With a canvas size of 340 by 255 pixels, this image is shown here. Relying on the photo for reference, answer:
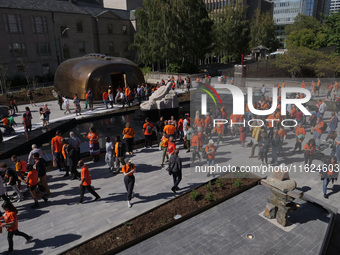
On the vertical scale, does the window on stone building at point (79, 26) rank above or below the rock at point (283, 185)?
above

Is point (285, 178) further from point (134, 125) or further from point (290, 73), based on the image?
point (290, 73)

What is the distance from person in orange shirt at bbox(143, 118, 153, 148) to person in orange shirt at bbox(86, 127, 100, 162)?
2747 millimetres

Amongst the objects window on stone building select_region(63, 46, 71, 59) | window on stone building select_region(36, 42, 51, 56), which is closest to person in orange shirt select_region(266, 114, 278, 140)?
window on stone building select_region(36, 42, 51, 56)

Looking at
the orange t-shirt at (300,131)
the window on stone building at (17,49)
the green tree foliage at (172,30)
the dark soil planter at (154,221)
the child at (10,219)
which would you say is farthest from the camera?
the green tree foliage at (172,30)

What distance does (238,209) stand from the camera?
29.7 feet

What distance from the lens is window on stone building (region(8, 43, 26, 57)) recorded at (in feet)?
126

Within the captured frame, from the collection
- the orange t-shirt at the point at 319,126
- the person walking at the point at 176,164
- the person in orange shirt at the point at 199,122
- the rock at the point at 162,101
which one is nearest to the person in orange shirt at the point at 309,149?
the orange t-shirt at the point at 319,126


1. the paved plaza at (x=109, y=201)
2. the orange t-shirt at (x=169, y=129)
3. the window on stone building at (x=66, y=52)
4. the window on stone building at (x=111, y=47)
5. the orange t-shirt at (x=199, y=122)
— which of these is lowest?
the paved plaza at (x=109, y=201)

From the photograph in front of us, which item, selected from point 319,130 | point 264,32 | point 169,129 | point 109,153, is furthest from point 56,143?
point 264,32

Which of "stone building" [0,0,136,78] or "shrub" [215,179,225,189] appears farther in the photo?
"stone building" [0,0,136,78]

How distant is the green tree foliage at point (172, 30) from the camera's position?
133 ft

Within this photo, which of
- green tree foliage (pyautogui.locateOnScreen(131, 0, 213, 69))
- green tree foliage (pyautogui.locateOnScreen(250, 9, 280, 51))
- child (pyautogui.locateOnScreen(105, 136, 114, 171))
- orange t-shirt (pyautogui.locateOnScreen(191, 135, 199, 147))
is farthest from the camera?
green tree foliage (pyautogui.locateOnScreen(250, 9, 280, 51))

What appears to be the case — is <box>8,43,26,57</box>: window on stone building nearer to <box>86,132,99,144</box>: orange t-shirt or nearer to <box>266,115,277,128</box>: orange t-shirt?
<box>86,132,99,144</box>: orange t-shirt

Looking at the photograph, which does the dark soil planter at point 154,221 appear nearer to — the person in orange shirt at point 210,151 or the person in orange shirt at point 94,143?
the person in orange shirt at point 210,151
